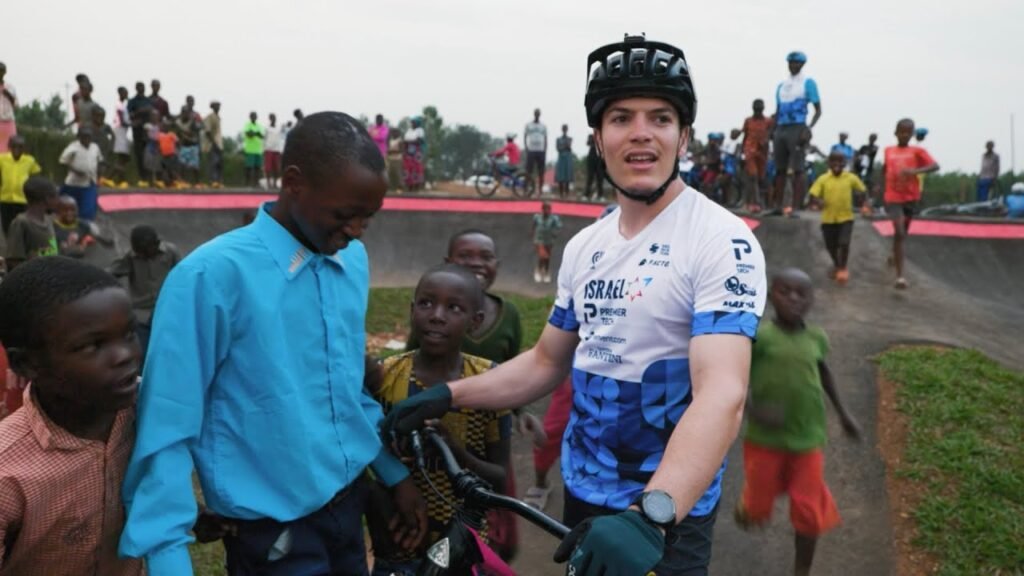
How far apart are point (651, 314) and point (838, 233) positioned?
897 centimetres

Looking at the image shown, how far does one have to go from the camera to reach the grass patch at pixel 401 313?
968 centimetres

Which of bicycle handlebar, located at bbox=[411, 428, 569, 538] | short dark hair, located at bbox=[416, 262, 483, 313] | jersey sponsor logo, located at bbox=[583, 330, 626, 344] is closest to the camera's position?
bicycle handlebar, located at bbox=[411, 428, 569, 538]

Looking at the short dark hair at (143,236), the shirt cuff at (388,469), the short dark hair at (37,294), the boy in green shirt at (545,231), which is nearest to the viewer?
the short dark hair at (37,294)

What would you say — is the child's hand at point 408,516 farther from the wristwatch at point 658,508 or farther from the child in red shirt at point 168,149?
the child in red shirt at point 168,149

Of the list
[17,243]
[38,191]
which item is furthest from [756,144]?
[17,243]

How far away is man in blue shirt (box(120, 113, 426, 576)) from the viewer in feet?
6.01

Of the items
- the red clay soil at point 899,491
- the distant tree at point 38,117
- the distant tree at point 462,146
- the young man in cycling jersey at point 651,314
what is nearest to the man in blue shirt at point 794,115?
the red clay soil at point 899,491

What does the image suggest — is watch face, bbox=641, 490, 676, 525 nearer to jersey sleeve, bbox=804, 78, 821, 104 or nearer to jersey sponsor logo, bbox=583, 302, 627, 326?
jersey sponsor logo, bbox=583, 302, 627, 326

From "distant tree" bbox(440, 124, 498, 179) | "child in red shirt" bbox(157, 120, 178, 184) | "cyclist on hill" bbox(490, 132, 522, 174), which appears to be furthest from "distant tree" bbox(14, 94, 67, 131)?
"distant tree" bbox(440, 124, 498, 179)

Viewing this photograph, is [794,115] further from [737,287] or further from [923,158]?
[737,287]

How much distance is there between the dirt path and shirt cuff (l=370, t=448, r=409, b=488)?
2385 millimetres

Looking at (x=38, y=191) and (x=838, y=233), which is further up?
(x=38, y=191)

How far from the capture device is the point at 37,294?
188 cm

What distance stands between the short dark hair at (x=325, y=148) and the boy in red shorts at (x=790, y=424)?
283 cm
